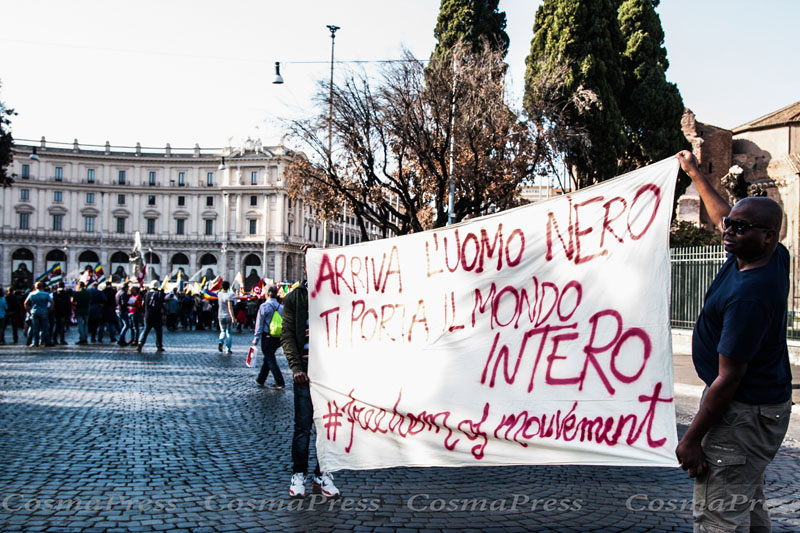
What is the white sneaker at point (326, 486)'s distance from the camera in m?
4.85

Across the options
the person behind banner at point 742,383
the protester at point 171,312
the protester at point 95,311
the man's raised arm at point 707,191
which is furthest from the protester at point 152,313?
the person behind banner at point 742,383

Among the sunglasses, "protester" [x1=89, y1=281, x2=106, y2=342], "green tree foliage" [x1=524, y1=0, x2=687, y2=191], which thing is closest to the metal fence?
"green tree foliage" [x1=524, y1=0, x2=687, y2=191]

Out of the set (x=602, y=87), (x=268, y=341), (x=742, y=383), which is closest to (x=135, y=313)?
(x=268, y=341)

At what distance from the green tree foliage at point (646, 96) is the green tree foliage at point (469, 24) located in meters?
6.40

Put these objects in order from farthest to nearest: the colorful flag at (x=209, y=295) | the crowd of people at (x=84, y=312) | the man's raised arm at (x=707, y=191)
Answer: the colorful flag at (x=209, y=295) → the crowd of people at (x=84, y=312) → the man's raised arm at (x=707, y=191)

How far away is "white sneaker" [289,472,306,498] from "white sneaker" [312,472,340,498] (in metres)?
0.12

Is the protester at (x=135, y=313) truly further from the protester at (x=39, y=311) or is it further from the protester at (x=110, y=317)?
the protester at (x=39, y=311)

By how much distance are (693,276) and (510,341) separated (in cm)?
1368

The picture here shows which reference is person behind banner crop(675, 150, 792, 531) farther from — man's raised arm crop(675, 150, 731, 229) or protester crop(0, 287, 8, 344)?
protester crop(0, 287, 8, 344)

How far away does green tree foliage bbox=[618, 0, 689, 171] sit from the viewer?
1096 inches

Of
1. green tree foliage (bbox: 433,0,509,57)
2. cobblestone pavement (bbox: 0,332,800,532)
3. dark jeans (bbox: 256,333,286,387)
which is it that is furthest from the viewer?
green tree foliage (bbox: 433,0,509,57)

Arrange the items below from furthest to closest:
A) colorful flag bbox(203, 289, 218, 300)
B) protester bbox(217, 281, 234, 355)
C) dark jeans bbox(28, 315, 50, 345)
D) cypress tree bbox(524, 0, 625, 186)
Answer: colorful flag bbox(203, 289, 218, 300) < cypress tree bbox(524, 0, 625, 186) < dark jeans bbox(28, 315, 50, 345) < protester bbox(217, 281, 234, 355)

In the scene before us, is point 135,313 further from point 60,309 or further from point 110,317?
point 110,317

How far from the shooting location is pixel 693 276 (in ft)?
53.5
